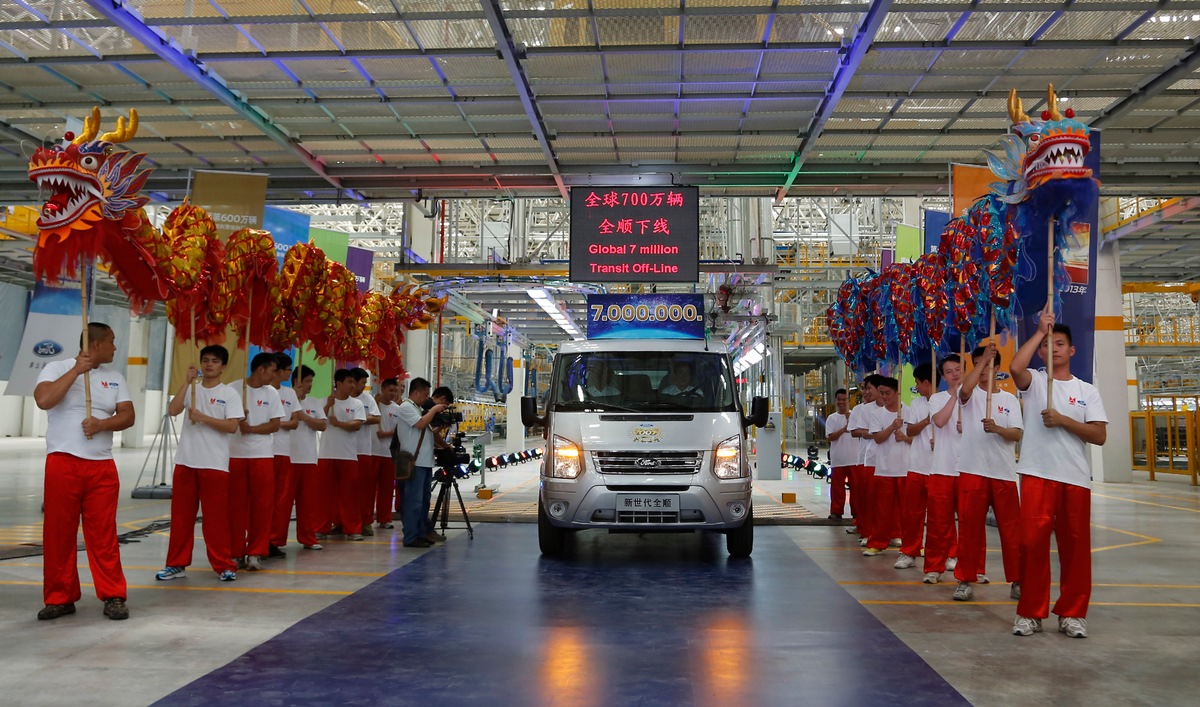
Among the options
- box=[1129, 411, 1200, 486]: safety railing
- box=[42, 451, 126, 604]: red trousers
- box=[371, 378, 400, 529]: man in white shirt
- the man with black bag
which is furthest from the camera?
box=[1129, 411, 1200, 486]: safety railing

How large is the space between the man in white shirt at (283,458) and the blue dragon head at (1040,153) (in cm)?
609

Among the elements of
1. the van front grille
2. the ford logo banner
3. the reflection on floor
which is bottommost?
the reflection on floor

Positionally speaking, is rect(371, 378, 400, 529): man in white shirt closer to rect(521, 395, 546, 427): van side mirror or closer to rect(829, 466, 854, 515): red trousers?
rect(521, 395, 546, 427): van side mirror

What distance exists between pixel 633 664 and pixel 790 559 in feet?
13.0

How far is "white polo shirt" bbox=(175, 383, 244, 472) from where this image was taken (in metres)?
6.43

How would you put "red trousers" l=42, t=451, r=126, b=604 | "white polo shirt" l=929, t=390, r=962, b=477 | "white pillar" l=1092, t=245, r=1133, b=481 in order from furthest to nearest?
"white pillar" l=1092, t=245, r=1133, b=481 → "white polo shirt" l=929, t=390, r=962, b=477 → "red trousers" l=42, t=451, r=126, b=604

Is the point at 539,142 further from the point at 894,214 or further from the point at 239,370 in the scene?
the point at 894,214

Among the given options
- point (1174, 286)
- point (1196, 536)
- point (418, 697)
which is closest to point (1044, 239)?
point (418, 697)

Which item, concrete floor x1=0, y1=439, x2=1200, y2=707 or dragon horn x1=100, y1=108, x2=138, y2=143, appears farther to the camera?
dragon horn x1=100, y1=108, x2=138, y2=143

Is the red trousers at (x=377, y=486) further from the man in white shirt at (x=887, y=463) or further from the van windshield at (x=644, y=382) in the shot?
the man in white shirt at (x=887, y=463)

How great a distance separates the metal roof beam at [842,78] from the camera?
289 inches

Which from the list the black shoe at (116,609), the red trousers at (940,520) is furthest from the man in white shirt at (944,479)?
the black shoe at (116,609)

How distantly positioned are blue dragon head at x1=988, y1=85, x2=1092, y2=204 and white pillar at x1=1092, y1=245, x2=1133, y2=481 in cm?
1334

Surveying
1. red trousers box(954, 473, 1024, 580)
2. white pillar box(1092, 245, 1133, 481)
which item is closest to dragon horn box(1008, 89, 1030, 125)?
red trousers box(954, 473, 1024, 580)
